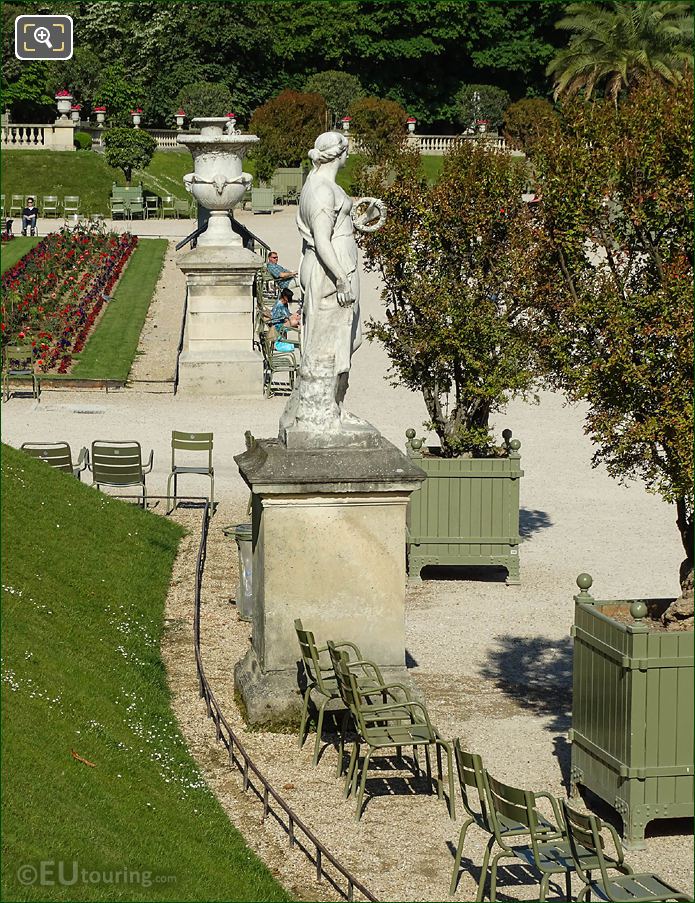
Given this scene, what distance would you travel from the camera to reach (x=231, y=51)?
6925 cm

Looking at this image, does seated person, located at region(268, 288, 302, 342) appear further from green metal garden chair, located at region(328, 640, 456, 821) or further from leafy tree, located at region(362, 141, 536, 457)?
green metal garden chair, located at region(328, 640, 456, 821)

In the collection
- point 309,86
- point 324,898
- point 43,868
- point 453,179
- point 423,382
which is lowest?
point 324,898

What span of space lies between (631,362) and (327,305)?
7.31 ft

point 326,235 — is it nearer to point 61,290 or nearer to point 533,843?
point 533,843

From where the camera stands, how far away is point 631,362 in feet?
33.9

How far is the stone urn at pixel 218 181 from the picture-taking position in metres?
24.0

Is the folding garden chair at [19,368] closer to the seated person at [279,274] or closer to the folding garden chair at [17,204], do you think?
the seated person at [279,274]

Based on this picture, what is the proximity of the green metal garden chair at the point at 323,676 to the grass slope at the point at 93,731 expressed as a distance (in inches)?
35.9

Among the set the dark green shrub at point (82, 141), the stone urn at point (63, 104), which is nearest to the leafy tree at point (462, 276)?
the dark green shrub at point (82, 141)

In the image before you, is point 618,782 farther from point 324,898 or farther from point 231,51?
point 231,51

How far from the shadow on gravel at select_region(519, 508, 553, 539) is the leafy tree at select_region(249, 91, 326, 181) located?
36551 millimetres

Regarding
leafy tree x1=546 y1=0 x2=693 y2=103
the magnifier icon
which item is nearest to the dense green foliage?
leafy tree x1=546 y1=0 x2=693 y2=103

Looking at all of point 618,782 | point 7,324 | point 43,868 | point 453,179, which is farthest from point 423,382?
point 7,324

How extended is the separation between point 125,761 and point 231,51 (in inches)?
2472
